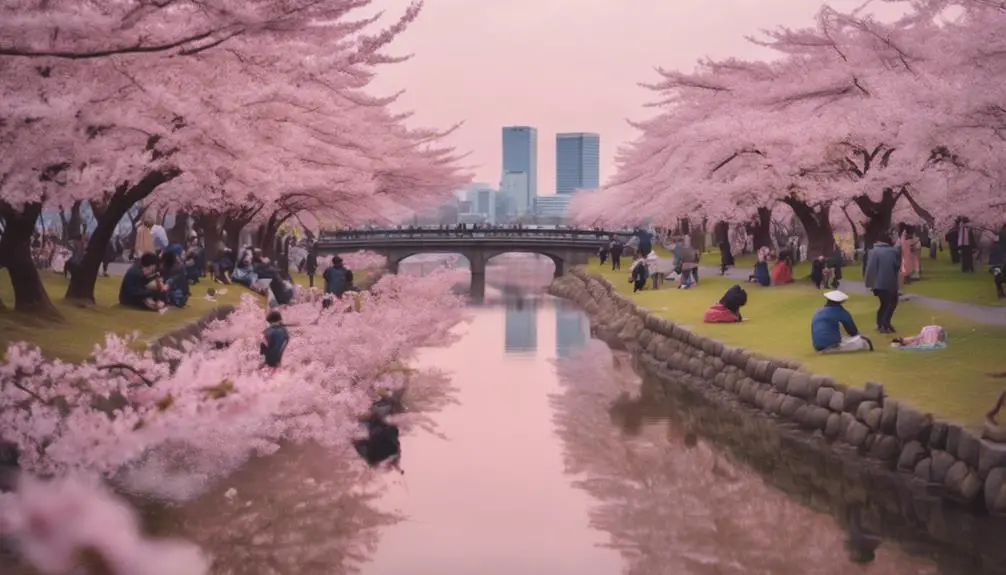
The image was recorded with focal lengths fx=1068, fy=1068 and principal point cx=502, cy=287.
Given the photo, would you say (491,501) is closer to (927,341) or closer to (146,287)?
Result: (927,341)

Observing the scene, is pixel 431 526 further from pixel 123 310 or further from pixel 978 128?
pixel 123 310

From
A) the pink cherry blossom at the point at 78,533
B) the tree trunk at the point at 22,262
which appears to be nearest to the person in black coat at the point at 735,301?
the tree trunk at the point at 22,262

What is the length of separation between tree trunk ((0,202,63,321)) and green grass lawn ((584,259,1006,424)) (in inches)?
507

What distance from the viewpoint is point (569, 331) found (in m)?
36.4

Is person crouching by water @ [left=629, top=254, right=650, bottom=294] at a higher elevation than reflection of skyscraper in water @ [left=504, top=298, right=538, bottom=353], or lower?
higher

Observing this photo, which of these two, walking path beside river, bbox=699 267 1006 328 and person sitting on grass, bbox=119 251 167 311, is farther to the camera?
person sitting on grass, bbox=119 251 167 311

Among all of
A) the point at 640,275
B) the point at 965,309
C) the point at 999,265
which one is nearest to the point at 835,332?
the point at 965,309

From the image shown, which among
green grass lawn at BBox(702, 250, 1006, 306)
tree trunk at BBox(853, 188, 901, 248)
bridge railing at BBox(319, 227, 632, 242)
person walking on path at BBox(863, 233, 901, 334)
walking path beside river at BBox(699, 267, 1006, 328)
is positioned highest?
tree trunk at BBox(853, 188, 901, 248)

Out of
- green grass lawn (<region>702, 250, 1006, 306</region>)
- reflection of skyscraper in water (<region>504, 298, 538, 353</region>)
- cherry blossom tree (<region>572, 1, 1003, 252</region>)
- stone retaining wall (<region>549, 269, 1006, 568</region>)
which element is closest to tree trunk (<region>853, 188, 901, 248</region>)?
cherry blossom tree (<region>572, 1, 1003, 252</region>)

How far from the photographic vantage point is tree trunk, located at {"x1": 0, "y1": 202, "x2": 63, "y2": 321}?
1811 cm

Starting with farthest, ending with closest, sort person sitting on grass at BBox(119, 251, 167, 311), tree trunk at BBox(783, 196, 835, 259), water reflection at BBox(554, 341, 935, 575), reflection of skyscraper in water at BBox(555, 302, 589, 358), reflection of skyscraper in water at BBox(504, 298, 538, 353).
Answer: tree trunk at BBox(783, 196, 835, 259), reflection of skyscraper in water at BBox(504, 298, 538, 353), reflection of skyscraper in water at BBox(555, 302, 589, 358), person sitting on grass at BBox(119, 251, 167, 311), water reflection at BBox(554, 341, 935, 575)

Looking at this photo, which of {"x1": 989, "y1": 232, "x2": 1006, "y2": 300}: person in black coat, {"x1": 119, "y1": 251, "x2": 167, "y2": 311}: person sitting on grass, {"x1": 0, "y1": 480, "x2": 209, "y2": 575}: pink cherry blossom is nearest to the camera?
{"x1": 0, "y1": 480, "x2": 209, "y2": 575}: pink cherry blossom

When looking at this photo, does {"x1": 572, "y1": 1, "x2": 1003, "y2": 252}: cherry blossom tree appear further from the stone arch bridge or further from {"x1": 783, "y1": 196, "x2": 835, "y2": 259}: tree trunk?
the stone arch bridge

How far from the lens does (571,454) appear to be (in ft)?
53.1
